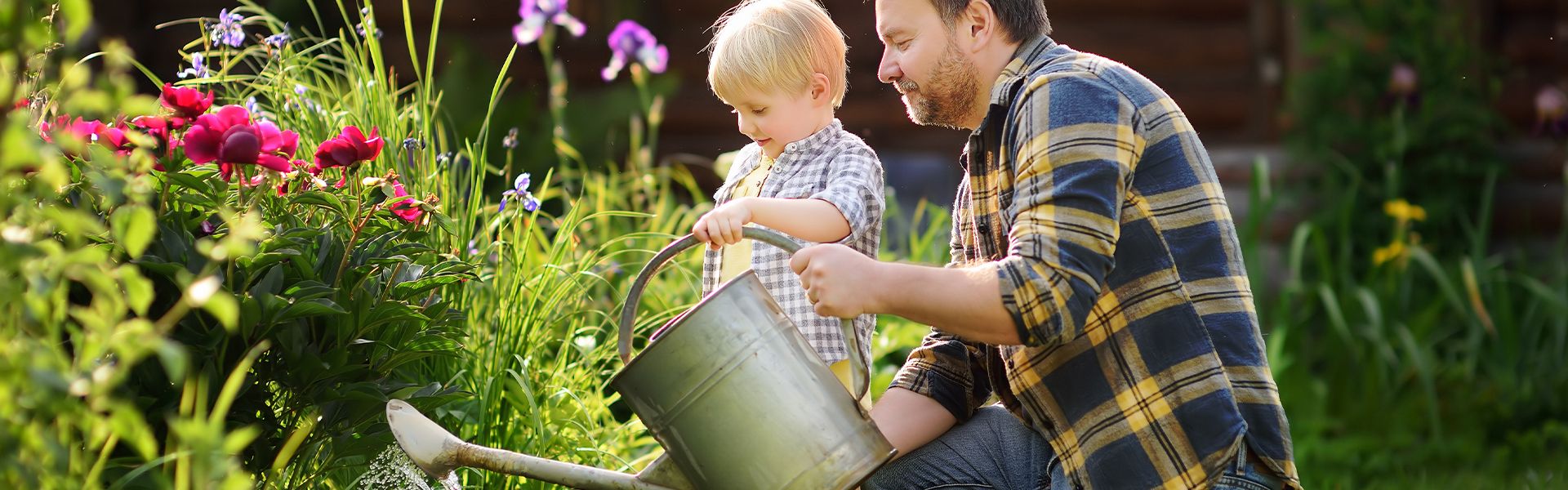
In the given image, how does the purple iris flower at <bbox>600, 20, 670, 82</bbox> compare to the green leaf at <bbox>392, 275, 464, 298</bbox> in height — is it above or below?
below

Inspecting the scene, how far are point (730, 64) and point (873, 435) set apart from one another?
2.18 feet

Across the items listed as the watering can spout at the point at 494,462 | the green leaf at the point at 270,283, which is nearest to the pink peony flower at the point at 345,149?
the green leaf at the point at 270,283

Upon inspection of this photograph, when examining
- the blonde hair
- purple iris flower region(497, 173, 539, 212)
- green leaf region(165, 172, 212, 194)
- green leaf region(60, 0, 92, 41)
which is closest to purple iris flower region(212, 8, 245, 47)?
purple iris flower region(497, 173, 539, 212)

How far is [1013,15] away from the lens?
5.39 feet

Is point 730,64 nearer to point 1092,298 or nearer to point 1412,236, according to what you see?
point 1092,298

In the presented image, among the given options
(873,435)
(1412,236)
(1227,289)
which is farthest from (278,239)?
(1412,236)

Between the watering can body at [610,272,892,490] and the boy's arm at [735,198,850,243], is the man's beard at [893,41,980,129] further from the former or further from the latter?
the watering can body at [610,272,892,490]

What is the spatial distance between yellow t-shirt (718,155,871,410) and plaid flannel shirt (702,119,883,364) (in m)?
0.01

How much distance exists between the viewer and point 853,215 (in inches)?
73.9

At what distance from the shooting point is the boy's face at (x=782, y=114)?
1.95 m

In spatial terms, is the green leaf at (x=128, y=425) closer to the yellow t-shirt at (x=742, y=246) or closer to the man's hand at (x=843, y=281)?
the man's hand at (x=843, y=281)

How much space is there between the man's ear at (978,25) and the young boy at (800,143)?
0.34 metres

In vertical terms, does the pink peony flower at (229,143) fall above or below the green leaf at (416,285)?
above

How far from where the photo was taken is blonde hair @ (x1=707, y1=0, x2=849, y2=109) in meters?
1.90
